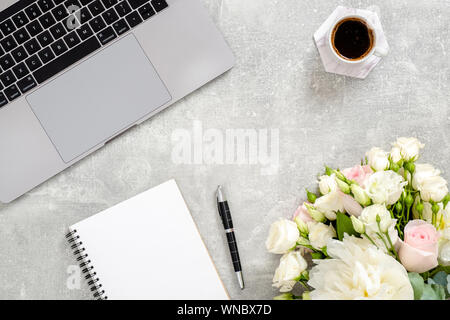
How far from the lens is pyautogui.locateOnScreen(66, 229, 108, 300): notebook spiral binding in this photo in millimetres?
763

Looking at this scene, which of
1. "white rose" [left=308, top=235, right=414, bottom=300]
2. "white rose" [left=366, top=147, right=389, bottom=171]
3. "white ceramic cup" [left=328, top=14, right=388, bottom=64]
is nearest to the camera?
"white rose" [left=308, top=235, right=414, bottom=300]

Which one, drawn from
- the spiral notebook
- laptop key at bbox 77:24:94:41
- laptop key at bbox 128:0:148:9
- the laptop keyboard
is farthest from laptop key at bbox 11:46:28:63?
the spiral notebook

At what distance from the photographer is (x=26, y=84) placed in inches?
28.8

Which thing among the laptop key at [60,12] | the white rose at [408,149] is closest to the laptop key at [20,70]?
the laptop key at [60,12]

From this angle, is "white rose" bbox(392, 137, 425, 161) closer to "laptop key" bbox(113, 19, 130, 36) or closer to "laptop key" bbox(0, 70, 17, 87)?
"laptop key" bbox(113, 19, 130, 36)

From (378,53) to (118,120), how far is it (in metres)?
0.47

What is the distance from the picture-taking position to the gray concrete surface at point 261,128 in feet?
2.52

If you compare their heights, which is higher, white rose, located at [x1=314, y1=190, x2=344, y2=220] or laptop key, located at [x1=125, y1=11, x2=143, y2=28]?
laptop key, located at [x1=125, y1=11, x2=143, y2=28]

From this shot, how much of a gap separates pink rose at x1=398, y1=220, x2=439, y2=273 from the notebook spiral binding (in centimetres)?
52

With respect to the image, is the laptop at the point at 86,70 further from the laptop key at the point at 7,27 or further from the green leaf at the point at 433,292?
the green leaf at the point at 433,292
